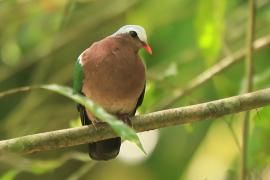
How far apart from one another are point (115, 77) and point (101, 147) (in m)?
0.45

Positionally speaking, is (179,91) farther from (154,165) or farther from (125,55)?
(154,165)

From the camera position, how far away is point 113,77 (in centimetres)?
319

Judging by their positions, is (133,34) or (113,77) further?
(133,34)

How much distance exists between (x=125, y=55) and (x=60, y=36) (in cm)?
169

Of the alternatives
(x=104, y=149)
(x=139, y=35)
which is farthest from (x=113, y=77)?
(x=104, y=149)

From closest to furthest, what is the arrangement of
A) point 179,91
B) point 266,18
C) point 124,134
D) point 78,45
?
point 124,134 < point 179,91 < point 266,18 < point 78,45

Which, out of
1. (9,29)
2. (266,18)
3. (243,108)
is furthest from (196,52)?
(243,108)

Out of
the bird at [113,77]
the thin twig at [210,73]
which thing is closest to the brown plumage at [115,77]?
the bird at [113,77]

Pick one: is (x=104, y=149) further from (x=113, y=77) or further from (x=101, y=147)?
(x=113, y=77)

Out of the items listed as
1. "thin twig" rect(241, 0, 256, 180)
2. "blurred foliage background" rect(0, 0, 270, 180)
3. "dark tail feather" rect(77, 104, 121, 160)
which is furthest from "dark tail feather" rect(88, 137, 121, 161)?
"thin twig" rect(241, 0, 256, 180)

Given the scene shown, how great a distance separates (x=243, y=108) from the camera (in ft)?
7.95

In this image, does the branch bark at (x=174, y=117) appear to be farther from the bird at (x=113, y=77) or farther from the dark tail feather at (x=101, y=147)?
the dark tail feather at (x=101, y=147)

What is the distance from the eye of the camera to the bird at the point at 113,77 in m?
3.19

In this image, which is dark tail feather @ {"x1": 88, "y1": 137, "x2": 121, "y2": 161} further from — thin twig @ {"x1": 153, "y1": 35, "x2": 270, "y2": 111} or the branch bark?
the branch bark
